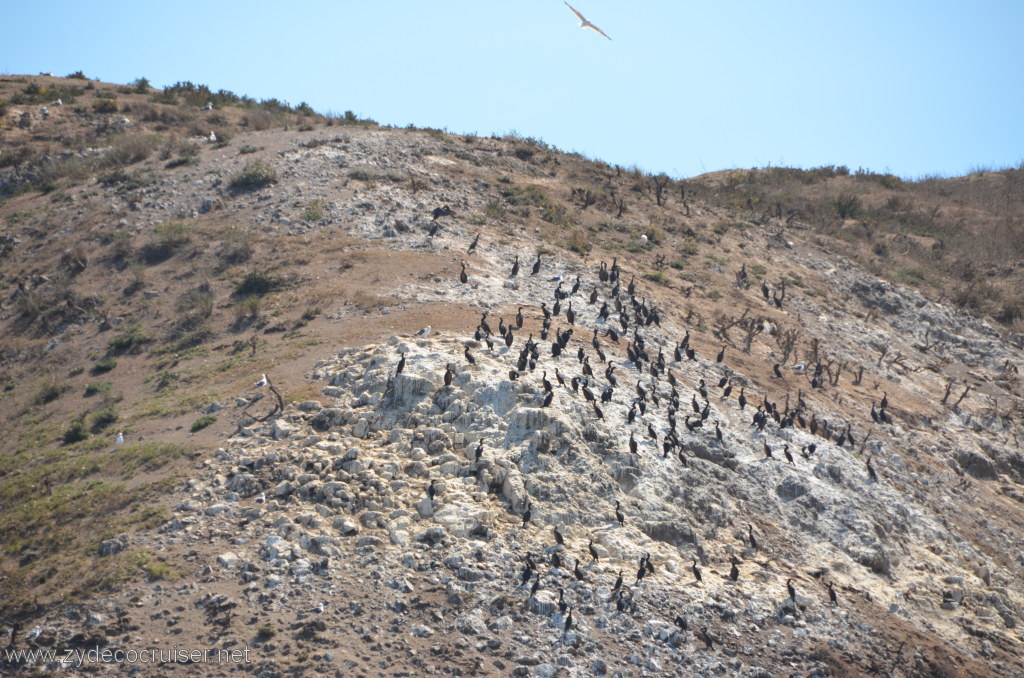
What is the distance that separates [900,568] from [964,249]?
2579 centimetres

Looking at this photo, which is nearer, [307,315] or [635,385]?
[635,385]

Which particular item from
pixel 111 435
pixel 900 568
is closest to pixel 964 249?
pixel 900 568

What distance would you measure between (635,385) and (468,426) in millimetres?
4636

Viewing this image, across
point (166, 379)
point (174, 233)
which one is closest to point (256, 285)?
point (166, 379)

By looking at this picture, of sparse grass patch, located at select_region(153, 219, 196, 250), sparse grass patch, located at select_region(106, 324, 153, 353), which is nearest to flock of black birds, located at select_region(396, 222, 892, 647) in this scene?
sparse grass patch, located at select_region(106, 324, 153, 353)

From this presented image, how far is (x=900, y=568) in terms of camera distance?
17172 mm

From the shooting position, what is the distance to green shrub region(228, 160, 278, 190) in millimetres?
28547

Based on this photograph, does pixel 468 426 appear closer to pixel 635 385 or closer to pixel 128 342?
pixel 635 385

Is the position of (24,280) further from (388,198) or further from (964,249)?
(964,249)

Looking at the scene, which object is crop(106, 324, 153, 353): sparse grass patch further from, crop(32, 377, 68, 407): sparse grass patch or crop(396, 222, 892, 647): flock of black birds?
crop(396, 222, 892, 647): flock of black birds

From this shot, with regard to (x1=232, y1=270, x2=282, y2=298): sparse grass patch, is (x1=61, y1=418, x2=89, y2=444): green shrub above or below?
below

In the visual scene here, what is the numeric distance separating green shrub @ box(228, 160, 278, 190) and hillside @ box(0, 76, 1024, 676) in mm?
118

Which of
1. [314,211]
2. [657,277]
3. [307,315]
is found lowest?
[307,315]

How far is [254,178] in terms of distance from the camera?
2859 centimetres
